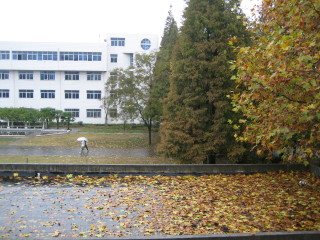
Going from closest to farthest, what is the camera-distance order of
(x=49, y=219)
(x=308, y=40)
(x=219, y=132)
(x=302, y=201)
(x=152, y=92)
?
(x=308, y=40) → (x=49, y=219) → (x=302, y=201) → (x=219, y=132) → (x=152, y=92)

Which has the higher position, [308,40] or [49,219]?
[308,40]

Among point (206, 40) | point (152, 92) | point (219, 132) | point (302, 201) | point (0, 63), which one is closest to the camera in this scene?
point (302, 201)

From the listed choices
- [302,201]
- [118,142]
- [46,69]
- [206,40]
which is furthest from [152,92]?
[46,69]

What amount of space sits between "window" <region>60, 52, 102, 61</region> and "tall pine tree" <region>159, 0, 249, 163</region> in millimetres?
38705

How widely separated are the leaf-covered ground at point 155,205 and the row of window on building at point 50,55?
44.2m

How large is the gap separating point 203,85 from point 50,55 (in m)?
42.7

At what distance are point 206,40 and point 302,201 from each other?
29.8 ft

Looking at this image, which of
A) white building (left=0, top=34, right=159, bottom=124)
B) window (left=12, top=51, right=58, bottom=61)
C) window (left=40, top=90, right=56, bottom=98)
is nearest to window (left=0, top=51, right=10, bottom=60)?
white building (left=0, top=34, right=159, bottom=124)

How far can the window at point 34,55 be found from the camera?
51.1m

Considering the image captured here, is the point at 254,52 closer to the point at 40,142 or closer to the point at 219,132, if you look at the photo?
the point at 219,132

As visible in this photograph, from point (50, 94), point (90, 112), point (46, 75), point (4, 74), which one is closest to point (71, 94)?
point (50, 94)

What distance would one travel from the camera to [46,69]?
5128 cm

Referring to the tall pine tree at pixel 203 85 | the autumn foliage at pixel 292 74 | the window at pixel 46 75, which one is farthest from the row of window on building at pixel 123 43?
the autumn foliage at pixel 292 74

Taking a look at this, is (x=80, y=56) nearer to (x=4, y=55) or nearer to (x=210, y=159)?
(x=4, y=55)
